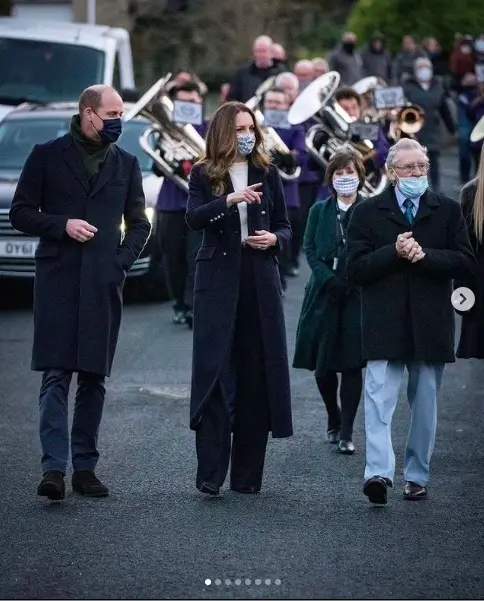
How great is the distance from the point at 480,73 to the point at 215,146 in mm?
14956

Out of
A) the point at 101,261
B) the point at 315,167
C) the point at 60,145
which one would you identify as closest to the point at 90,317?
the point at 101,261

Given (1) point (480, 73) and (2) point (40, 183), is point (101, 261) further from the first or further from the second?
(1) point (480, 73)

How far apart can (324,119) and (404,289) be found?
8.49m

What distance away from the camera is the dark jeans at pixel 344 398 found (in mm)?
9977

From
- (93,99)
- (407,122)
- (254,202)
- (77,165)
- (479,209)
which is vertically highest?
(93,99)

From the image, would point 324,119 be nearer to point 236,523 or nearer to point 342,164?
point 342,164

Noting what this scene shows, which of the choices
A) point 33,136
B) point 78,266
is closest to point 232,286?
point 78,266

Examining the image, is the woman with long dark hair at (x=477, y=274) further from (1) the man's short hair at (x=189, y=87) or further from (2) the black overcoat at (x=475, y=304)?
(1) the man's short hair at (x=189, y=87)

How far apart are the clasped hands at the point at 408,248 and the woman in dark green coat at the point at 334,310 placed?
1637 millimetres

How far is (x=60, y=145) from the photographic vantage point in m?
8.73

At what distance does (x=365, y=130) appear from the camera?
15.6 m

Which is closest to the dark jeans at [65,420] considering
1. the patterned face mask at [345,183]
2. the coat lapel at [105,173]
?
the coat lapel at [105,173]

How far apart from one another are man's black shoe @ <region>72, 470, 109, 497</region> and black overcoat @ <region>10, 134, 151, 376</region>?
1.55 ft

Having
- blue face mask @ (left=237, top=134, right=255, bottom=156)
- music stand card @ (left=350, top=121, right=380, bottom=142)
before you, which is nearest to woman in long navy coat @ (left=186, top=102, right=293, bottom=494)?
blue face mask @ (left=237, top=134, right=255, bottom=156)
